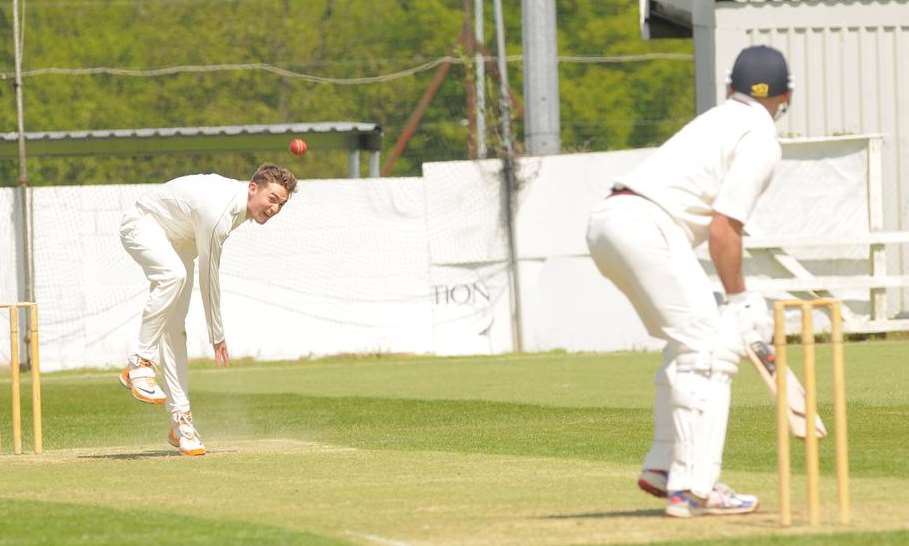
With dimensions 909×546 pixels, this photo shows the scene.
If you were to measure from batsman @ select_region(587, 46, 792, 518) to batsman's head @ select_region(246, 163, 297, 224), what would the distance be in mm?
3589

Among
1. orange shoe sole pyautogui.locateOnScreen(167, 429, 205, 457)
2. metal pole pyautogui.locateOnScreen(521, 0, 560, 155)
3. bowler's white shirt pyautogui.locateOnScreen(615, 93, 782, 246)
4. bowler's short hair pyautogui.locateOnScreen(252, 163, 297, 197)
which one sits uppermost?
metal pole pyautogui.locateOnScreen(521, 0, 560, 155)

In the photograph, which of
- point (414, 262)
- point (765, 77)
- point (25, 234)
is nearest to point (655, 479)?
point (765, 77)

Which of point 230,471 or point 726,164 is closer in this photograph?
point 726,164

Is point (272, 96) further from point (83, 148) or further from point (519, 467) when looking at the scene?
point (519, 467)

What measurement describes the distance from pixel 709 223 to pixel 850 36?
15515 millimetres

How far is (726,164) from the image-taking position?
292 inches

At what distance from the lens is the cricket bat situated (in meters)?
7.20

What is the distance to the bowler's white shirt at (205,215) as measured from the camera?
10.8 meters

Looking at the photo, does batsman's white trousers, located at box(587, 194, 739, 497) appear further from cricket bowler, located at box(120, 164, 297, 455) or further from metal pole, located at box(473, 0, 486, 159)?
metal pole, located at box(473, 0, 486, 159)

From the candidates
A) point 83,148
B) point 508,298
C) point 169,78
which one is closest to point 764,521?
point 508,298

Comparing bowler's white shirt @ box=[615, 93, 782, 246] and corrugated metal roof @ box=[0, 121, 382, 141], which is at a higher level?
corrugated metal roof @ box=[0, 121, 382, 141]

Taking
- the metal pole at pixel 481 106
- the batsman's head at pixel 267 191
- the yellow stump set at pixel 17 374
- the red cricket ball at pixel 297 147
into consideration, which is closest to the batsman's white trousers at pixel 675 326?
the batsman's head at pixel 267 191

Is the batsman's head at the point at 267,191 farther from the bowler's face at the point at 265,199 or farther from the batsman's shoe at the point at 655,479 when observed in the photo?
the batsman's shoe at the point at 655,479

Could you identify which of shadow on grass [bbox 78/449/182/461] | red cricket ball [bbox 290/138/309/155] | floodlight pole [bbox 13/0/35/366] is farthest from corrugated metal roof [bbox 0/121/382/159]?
shadow on grass [bbox 78/449/182/461]
